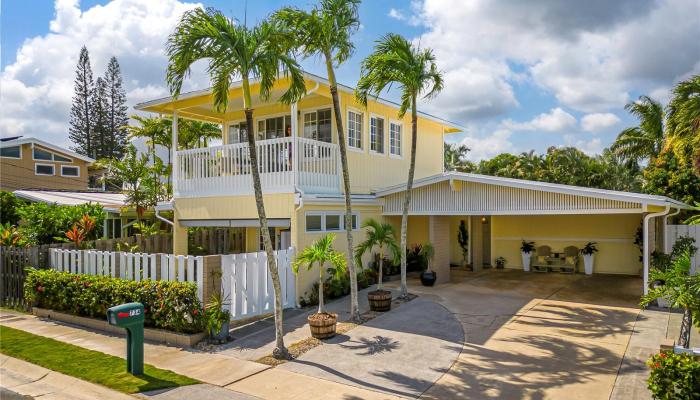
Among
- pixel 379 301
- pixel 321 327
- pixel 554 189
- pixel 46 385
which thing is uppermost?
pixel 554 189

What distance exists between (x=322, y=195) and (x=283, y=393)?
6517 millimetres

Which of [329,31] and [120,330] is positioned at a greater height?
[329,31]

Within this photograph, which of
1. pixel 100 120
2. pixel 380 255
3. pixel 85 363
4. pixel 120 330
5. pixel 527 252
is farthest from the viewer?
pixel 100 120

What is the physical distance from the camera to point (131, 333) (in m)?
7.25

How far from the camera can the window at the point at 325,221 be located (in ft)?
40.3

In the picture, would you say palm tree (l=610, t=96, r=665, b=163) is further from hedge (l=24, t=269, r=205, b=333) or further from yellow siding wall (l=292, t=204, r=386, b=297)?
hedge (l=24, t=269, r=205, b=333)

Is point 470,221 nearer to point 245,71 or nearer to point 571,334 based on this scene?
point 571,334

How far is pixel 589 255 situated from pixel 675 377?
12.7 metres

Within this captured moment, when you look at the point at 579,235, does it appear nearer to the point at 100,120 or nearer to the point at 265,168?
the point at 265,168

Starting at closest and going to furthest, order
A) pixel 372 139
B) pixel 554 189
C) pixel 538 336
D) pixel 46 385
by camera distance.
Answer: pixel 46 385
pixel 538 336
pixel 554 189
pixel 372 139

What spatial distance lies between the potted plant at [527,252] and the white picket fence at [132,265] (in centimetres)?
1310

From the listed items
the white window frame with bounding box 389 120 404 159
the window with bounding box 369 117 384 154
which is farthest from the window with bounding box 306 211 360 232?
the white window frame with bounding box 389 120 404 159

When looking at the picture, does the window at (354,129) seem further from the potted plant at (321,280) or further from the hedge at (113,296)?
the hedge at (113,296)

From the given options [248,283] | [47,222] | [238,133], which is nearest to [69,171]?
[47,222]
